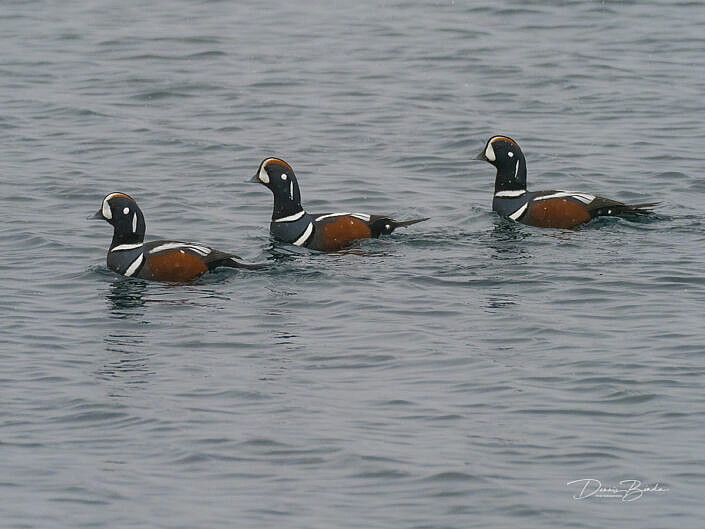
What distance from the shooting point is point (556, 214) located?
1647cm

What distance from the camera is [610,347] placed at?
477 inches

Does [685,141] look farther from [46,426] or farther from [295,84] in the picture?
[46,426]

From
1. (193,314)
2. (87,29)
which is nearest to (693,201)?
(193,314)

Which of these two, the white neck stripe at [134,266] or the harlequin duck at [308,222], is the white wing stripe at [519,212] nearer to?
the harlequin duck at [308,222]

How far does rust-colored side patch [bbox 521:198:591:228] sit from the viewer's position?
1638cm

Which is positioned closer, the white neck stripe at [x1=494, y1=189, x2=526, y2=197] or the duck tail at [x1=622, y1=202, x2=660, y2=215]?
the duck tail at [x1=622, y1=202, x2=660, y2=215]

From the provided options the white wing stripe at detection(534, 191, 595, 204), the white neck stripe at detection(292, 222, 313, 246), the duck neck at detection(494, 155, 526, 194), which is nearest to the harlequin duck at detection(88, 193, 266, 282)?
the white neck stripe at detection(292, 222, 313, 246)

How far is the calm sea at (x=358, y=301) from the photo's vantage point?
31.3 feet

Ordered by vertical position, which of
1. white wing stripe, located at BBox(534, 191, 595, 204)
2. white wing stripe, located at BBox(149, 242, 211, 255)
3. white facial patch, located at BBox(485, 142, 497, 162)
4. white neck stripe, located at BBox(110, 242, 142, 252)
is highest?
white facial patch, located at BBox(485, 142, 497, 162)

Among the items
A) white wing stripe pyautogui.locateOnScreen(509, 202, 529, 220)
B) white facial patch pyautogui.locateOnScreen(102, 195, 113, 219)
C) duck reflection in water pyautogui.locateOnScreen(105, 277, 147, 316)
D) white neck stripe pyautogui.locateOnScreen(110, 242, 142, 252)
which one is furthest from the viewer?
white wing stripe pyautogui.locateOnScreen(509, 202, 529, 220)

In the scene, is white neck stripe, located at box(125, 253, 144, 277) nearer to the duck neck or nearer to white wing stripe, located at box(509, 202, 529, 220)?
white wing stripe, located at box(509, 202, 529, 220)

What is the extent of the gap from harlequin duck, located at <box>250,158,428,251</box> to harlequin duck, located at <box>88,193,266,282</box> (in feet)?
3.53

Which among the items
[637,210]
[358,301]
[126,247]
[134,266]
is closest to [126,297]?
[134,266]

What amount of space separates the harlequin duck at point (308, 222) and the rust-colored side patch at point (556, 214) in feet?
4.63
